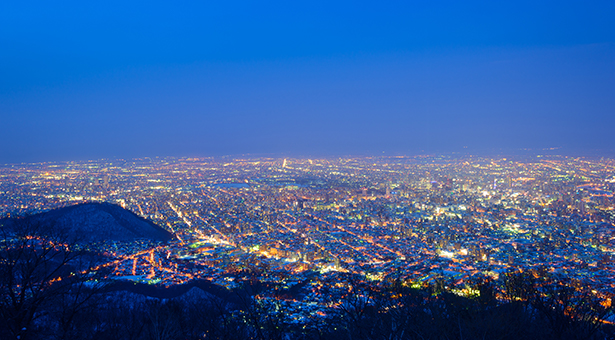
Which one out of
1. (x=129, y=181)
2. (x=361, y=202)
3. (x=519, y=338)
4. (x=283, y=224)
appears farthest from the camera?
(x=129, y=181)

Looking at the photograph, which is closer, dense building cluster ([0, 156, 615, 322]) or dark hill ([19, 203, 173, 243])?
dense building cluster ([0, 156, 615, 322])

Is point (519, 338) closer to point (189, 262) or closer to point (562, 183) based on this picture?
point (189, 262)

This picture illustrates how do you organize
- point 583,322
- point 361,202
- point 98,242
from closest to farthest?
point 583,322, point 98,242, point 361,202

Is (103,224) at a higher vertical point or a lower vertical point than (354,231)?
higher

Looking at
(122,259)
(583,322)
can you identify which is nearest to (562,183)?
(583,322)
